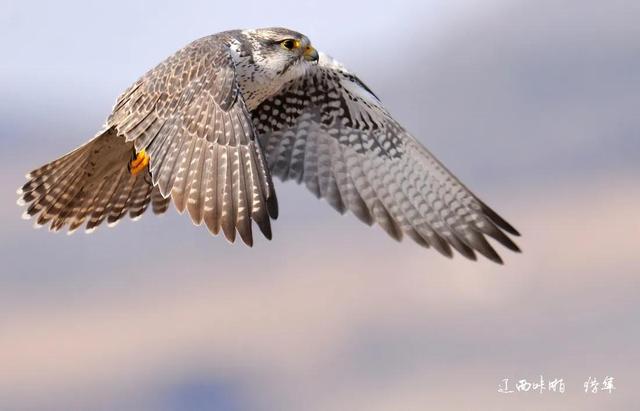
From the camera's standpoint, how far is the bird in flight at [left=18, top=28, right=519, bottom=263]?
11.2 m

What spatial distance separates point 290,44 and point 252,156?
1.76 m

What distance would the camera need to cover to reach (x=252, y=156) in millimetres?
11289

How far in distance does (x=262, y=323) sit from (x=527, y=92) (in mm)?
31217

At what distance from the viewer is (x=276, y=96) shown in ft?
44.5

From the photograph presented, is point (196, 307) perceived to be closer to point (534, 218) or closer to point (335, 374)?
point (335, 374)

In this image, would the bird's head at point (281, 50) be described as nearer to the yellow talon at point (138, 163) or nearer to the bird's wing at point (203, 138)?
the bird's wing at point (203, 138)

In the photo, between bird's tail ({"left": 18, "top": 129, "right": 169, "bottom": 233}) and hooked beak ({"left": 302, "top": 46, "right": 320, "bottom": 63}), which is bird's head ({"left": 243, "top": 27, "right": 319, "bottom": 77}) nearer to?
hooked beak ({"left": 302, "top": 46, "right": 320, "bottom": 63})

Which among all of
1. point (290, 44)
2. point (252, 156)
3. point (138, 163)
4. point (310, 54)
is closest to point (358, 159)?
point (310, 54)

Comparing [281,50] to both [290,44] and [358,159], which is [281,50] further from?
[358,159]

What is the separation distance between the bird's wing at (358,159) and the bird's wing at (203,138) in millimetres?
1440

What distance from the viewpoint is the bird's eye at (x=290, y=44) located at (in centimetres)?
1277

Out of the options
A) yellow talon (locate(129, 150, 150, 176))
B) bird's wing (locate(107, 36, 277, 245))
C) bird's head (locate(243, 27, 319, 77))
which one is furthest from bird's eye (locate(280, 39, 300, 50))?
yellow talon (locate(129, 150, 150, 176))

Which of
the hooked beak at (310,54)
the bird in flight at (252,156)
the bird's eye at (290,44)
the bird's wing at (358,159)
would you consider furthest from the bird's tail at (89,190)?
the hooked beak at (310,54)

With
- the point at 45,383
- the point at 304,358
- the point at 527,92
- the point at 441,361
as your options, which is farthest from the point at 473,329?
the point at 527,92
